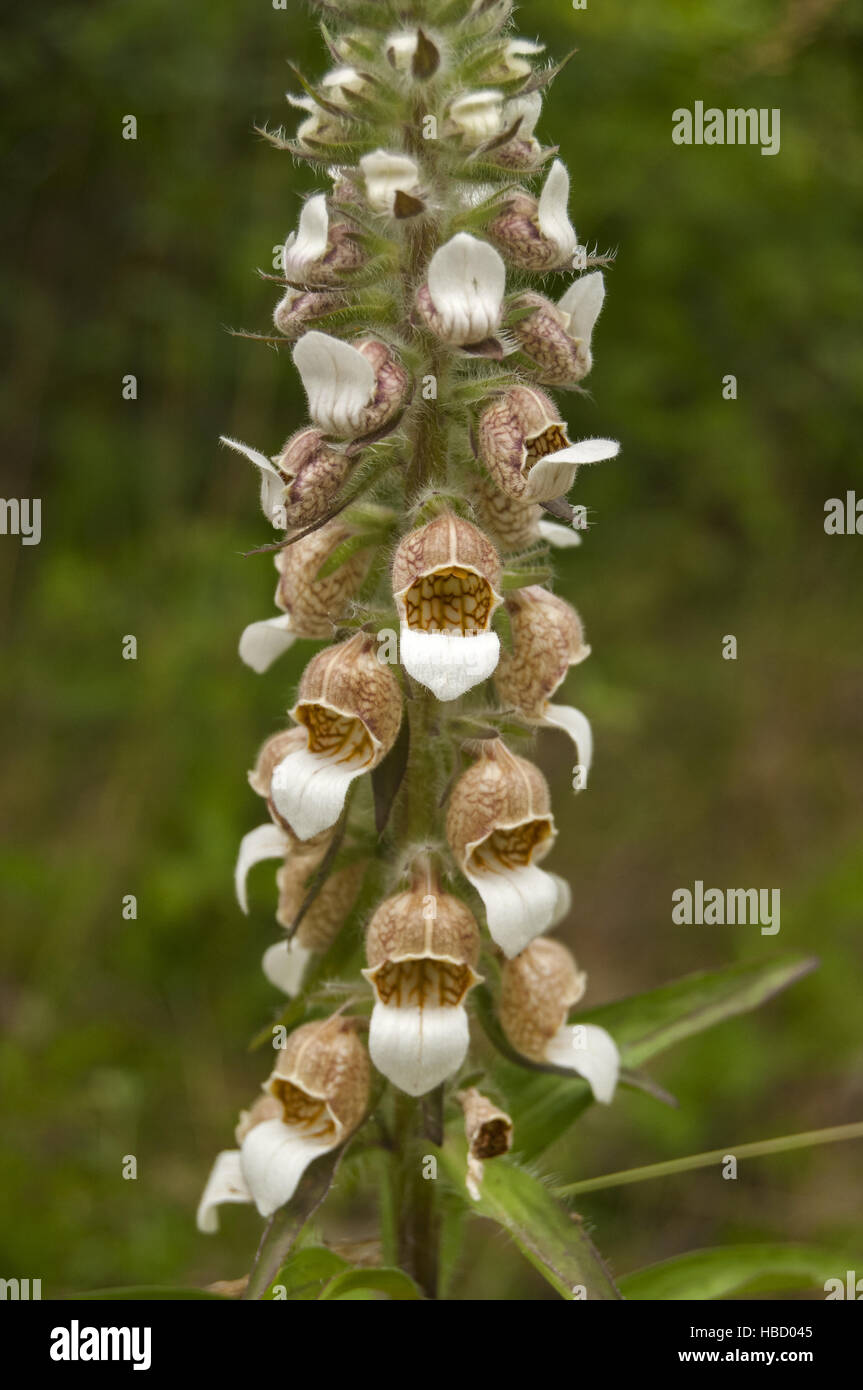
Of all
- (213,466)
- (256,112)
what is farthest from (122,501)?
(256,112)

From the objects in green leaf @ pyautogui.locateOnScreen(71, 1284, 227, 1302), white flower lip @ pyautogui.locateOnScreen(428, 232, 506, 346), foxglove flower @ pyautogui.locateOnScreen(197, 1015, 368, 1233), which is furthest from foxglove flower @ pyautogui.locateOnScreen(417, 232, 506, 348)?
green leaf @ pyautogui.locateOnScreen(71, 1284, 227, 1302)

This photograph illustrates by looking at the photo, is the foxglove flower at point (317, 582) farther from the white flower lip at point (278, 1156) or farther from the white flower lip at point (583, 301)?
the white flower lip at point (278, 1156)

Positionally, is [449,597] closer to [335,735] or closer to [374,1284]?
[335,735]

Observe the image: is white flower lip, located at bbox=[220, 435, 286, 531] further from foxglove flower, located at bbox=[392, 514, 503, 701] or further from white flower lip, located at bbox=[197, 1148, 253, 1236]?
white flower lip, located at bbox=[197, 1148, 253, 1236]

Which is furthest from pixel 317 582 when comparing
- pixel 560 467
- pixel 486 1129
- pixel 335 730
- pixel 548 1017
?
pixel 486 1129

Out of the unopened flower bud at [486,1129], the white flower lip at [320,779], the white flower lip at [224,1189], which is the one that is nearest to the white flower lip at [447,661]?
the white flower lip at [320,779]

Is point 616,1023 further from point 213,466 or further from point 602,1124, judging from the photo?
point 213,466

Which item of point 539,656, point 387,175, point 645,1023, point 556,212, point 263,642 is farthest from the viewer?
point 645,1023
